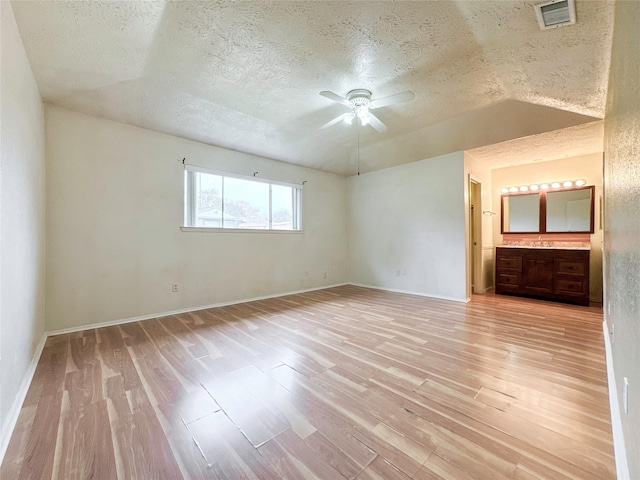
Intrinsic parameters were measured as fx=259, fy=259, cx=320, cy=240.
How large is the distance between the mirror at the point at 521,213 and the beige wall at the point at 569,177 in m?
0.15

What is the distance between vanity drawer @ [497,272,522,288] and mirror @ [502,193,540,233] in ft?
3.48

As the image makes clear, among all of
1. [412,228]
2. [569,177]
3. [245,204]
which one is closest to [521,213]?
[569,177]

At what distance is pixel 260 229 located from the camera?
4715 mm

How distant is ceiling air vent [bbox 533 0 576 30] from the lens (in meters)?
1.70

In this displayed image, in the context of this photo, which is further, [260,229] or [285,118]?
[260,229]

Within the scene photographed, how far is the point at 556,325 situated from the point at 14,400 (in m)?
4.96

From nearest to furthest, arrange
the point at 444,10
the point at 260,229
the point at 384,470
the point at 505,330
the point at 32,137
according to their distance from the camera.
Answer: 1. the point at 384,470
2. the point at 444,10
3. the point at 32,137
4. the point at 505,330
5. the point at 260,229

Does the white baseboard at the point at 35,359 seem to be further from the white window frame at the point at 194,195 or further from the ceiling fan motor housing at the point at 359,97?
the ceiling fan motor housing at the point at 359,97

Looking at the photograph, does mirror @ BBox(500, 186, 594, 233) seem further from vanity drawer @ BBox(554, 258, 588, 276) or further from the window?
the window

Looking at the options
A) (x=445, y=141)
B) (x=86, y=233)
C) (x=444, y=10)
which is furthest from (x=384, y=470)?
(x=445, y=141)

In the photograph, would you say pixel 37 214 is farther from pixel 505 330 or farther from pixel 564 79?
pixel 564 79

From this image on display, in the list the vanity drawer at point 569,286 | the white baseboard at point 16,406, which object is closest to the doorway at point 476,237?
the vanity drawer at point 569,286

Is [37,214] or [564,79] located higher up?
[564,79]

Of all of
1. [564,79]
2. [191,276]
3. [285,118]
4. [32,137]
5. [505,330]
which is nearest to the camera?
[32,137]
